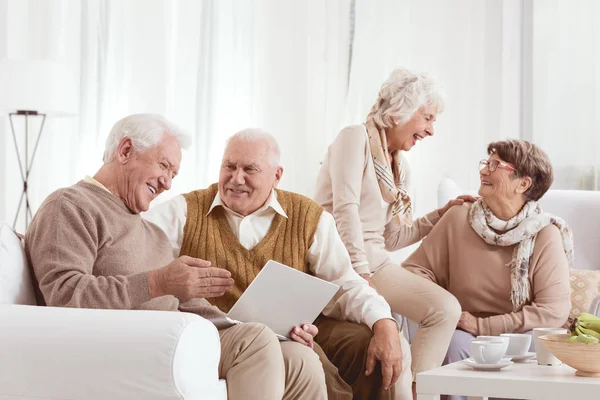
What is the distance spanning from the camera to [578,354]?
205 cm

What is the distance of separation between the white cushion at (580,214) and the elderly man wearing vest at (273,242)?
1.25m

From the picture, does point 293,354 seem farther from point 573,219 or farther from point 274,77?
point 274,77

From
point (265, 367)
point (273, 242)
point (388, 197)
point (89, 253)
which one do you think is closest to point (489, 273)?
point (388, 197)

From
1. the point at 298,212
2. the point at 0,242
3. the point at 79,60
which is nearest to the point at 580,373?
the point at 298,212

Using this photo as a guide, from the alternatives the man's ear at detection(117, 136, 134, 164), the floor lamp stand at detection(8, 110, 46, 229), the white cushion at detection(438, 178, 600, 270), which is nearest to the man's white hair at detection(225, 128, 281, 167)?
the man's ear at detection(117, 136, 134, 164)

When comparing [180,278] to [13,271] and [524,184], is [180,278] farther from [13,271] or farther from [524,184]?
[524,184]

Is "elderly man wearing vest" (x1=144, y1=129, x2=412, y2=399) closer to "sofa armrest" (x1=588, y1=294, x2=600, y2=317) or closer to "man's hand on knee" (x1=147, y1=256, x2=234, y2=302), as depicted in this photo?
"man's hand on knee" (x1=147, y1=256, x2=234, y2=302)

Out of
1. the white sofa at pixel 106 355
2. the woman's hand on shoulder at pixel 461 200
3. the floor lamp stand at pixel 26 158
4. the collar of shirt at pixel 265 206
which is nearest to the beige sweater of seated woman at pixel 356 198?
the woman's hand on shoulder at pixel 461 200

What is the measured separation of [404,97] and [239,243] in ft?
3.36

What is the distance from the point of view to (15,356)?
6.04ft

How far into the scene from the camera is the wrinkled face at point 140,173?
2.32 metres

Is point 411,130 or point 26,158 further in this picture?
point 26,158

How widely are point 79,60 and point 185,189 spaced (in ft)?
3.12

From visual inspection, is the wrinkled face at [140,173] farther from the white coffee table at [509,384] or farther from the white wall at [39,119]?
the white wall at [39,119]
